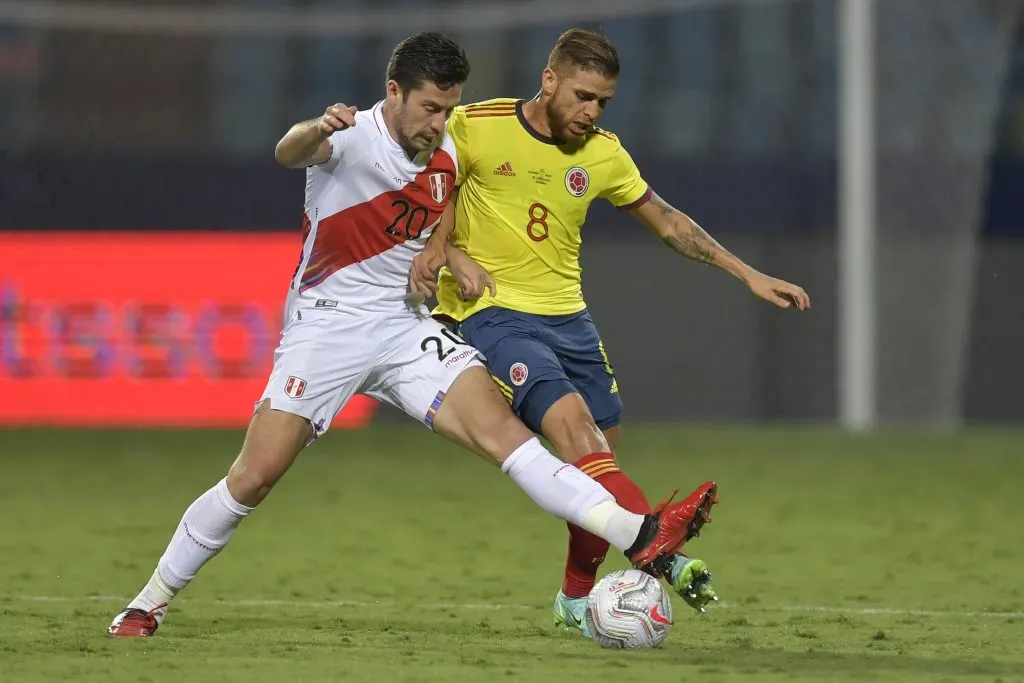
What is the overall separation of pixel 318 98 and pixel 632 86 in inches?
129

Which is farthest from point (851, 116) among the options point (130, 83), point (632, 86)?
point (130, 83)

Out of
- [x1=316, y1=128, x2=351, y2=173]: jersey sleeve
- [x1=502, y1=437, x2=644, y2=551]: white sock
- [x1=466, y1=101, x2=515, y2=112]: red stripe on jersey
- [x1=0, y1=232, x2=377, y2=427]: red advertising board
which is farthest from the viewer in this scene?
[x1=0, y1=232, x2=377, y2=427]: red advertising board

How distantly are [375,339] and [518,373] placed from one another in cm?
52

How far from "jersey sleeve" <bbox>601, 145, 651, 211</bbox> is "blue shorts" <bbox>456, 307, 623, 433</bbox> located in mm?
453

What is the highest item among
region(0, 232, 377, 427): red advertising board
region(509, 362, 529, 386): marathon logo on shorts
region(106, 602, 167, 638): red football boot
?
region(509, 362, 529, 386): marathon logo on shorts

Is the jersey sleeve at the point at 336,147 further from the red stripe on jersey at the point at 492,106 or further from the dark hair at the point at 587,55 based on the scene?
the dark hair at the point at 587,55

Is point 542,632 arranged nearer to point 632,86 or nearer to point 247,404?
point 247,404

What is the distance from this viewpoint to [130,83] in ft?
55.5

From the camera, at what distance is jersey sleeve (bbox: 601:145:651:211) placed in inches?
251

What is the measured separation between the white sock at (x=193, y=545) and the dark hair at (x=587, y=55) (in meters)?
1.90

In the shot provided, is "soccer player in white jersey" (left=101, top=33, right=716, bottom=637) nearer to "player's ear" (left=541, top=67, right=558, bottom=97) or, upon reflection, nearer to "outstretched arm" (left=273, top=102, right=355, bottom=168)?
"outstretched arm" (left=273, top=102, right=355, bottom=168)

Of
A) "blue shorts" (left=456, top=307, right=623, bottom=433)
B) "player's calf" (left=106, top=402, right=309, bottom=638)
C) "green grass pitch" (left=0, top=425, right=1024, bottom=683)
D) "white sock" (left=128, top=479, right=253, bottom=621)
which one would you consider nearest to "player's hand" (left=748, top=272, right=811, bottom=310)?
"blue shorts" (left=456, top=307, right=623, bottom=433)

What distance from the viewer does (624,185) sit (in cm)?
640

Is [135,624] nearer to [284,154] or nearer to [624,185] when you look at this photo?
[284,154]
